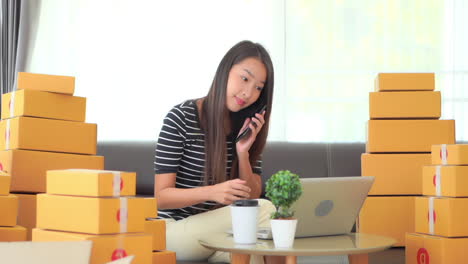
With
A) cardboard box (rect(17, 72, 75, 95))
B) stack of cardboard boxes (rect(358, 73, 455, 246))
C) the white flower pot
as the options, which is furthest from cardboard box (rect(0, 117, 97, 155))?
stack of cardboard boxes (rect(358, 73, 455, 246))

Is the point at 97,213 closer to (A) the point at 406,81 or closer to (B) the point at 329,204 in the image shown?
(B) the point at 329,204

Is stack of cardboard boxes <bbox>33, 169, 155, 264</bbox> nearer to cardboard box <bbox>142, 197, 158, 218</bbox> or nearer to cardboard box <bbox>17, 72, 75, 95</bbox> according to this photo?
cardboard box <bbox>142, 197, 158, 218</bbox>

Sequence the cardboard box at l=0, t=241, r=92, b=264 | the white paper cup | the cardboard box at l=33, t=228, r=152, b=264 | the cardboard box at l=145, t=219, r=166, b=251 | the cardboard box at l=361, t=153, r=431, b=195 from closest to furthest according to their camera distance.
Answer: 1. the cardboard box at l=0, t=241, r=92, b=264
2. the cardboard box at l=33, t=228, r=152, b=264
3. the white paper cup
4. the cardboard box at l=145, t=219, r=166, b=251
5. the cardboard box at l=361, t=153, r=431, b=195

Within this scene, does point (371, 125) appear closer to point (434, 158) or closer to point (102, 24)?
point (434, 158)

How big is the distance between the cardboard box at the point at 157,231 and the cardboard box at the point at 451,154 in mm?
958

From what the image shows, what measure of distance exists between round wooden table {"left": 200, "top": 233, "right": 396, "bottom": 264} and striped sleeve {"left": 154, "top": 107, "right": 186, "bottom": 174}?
45cm

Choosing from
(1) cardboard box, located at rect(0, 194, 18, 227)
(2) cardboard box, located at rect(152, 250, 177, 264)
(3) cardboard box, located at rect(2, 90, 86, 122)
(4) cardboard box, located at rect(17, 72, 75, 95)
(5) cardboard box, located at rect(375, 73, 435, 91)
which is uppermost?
(5) cardboard box, located at rect(375, 73, 435, 91)

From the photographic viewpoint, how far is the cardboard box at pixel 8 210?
2121 millimetres

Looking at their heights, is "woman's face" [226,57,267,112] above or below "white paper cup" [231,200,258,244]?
above

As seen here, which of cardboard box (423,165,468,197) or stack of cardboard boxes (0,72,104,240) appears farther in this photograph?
stack of cardboard boxes (0,72,104,240)

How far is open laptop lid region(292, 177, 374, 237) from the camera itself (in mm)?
2076

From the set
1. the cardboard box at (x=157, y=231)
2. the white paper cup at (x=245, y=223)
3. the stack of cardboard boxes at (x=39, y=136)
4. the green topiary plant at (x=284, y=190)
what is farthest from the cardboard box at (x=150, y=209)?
the stack of cardboard boxes at (x=39, y=136)

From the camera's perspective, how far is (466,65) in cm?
397

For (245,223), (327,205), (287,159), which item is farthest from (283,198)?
(287,159)
